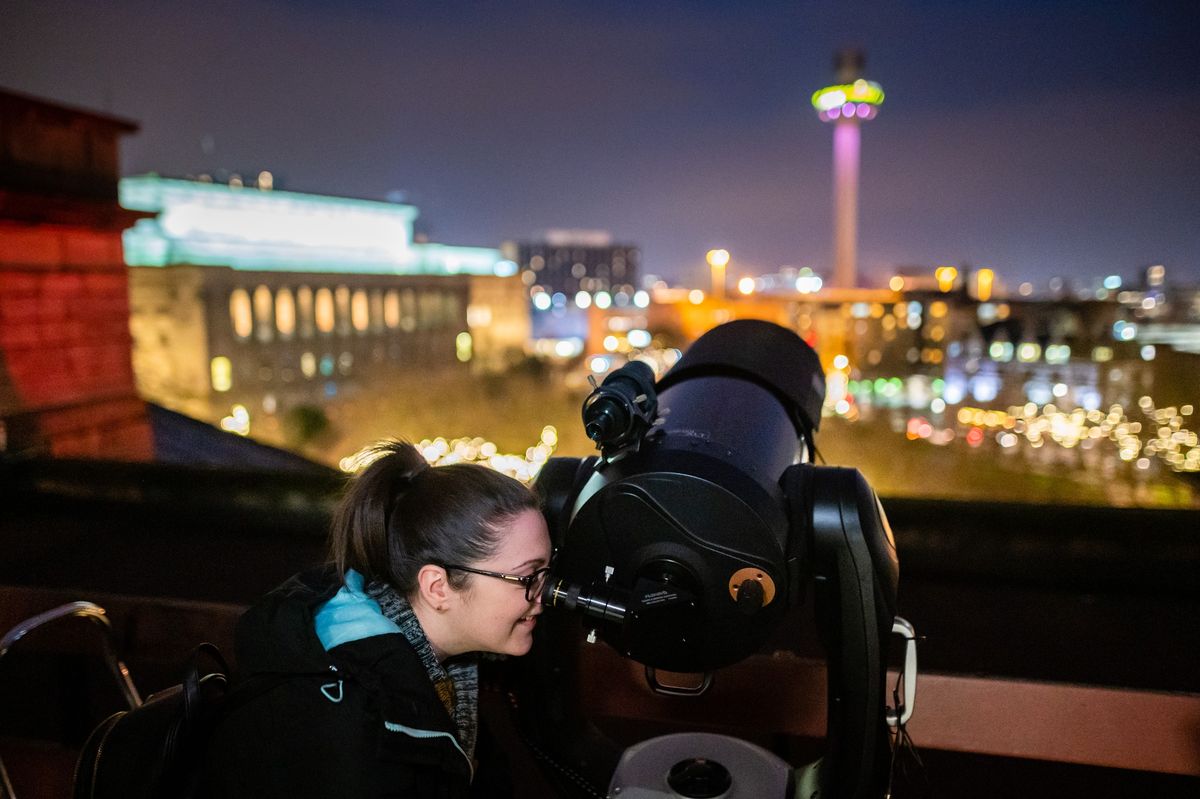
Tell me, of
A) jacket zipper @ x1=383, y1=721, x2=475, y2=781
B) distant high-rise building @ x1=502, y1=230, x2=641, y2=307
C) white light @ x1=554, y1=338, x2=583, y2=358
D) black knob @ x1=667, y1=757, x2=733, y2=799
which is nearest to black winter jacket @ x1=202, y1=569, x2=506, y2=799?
jacket zipper @ x1=383, y1=721, x2=475, y2=781

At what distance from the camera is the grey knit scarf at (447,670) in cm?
108

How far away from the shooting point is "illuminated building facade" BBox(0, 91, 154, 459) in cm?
484

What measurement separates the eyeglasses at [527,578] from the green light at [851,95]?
4418cm

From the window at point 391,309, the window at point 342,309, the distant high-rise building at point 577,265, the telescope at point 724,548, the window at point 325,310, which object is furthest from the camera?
the distant high-rise building at point 577,265

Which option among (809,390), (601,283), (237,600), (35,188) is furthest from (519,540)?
(601,283)

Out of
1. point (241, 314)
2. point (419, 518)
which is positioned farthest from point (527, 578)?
point (241, 314)

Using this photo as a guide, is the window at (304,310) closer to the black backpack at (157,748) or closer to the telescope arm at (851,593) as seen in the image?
the black backpack at (157,748)

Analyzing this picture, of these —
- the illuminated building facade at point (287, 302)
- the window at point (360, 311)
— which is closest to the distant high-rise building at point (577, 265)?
the illuminated building facade at point (287, 302)

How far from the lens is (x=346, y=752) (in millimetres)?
895

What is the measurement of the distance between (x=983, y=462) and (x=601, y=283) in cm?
5564

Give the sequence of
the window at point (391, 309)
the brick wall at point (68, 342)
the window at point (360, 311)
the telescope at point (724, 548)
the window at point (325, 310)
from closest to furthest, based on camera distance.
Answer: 1. the telescope at point (724, 548)
2. the brick wall at point (68, 342)
3. the window at point (325, 310)
4. the window at point (360, 311)
5. the window at point (391, 309)

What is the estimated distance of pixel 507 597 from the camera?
1.08m

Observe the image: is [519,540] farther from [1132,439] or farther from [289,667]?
[1132,439]

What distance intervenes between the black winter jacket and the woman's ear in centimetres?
10
